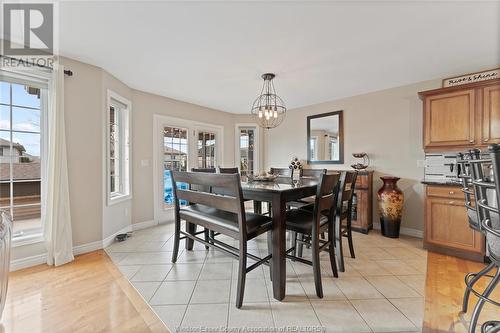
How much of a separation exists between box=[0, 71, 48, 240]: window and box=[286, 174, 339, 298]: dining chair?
2.84 meters

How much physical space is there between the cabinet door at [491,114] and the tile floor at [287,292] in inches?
60.6

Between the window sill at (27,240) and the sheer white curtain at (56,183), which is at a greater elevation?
the sheer white curtain at (56,183)

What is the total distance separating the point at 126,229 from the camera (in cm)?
338

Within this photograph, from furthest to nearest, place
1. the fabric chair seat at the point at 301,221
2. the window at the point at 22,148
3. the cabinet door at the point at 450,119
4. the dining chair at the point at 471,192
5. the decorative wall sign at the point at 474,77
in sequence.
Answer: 1. the decorative wall sign at the point at 474,77
2. the cabinet door at the point at 450,119
3. the window at the point at 22,148
4. the fabric chair seat at the point at 301,221
5. the dining chair at the point at 471,192

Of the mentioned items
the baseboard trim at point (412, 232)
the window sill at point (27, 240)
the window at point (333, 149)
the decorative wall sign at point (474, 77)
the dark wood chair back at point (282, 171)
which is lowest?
the baseboard trim at point (412, 232)

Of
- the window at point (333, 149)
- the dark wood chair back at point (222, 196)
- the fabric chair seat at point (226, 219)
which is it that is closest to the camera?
the dark wood chair back at point (222, 196)

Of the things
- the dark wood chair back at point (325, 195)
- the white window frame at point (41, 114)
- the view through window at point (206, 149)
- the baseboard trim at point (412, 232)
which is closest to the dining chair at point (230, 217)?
the dark wood chair back at point (325, 195)

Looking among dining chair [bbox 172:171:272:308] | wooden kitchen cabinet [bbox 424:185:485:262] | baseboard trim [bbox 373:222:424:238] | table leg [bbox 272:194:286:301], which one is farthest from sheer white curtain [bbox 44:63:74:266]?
baseboard trim [bbox 373:222:424:238]

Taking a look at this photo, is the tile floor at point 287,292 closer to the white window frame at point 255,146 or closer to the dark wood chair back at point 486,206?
the dark wood chair back at point 486,206

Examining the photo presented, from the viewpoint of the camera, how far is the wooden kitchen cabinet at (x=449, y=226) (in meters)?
2.45

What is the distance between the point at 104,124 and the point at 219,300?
8.48ft

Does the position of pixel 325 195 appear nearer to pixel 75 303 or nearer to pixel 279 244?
pixel 279 244

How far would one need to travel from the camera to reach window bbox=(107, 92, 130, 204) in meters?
3.30

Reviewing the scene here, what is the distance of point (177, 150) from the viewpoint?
4277 mm
